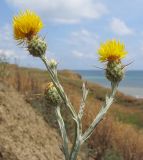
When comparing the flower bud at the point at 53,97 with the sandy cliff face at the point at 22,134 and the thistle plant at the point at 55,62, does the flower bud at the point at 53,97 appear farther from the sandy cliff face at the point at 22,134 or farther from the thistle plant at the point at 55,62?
the sandy cliff face at the point at 22,134

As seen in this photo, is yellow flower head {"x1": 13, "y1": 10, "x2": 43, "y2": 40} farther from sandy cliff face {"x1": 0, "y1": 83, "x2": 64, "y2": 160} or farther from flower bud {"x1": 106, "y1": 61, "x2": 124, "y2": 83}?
sandy cliff face {"x1": 0, "y1": 83, "x2": 64, "y2": 160}

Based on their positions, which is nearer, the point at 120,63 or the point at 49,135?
the point at 120,63

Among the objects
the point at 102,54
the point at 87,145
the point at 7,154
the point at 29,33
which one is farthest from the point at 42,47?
the point at 87,145

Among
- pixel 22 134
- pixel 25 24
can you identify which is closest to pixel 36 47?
pixel 25 24

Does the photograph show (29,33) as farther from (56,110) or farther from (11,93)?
(11,93)

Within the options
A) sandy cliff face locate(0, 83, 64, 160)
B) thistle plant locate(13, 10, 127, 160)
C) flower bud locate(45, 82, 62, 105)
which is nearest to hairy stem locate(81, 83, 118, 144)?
thistle plant locate(13, 10, 127, 160)

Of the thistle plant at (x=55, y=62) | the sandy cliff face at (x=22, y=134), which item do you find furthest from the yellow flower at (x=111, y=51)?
the sandy cliff face at (x=22, y=134)
